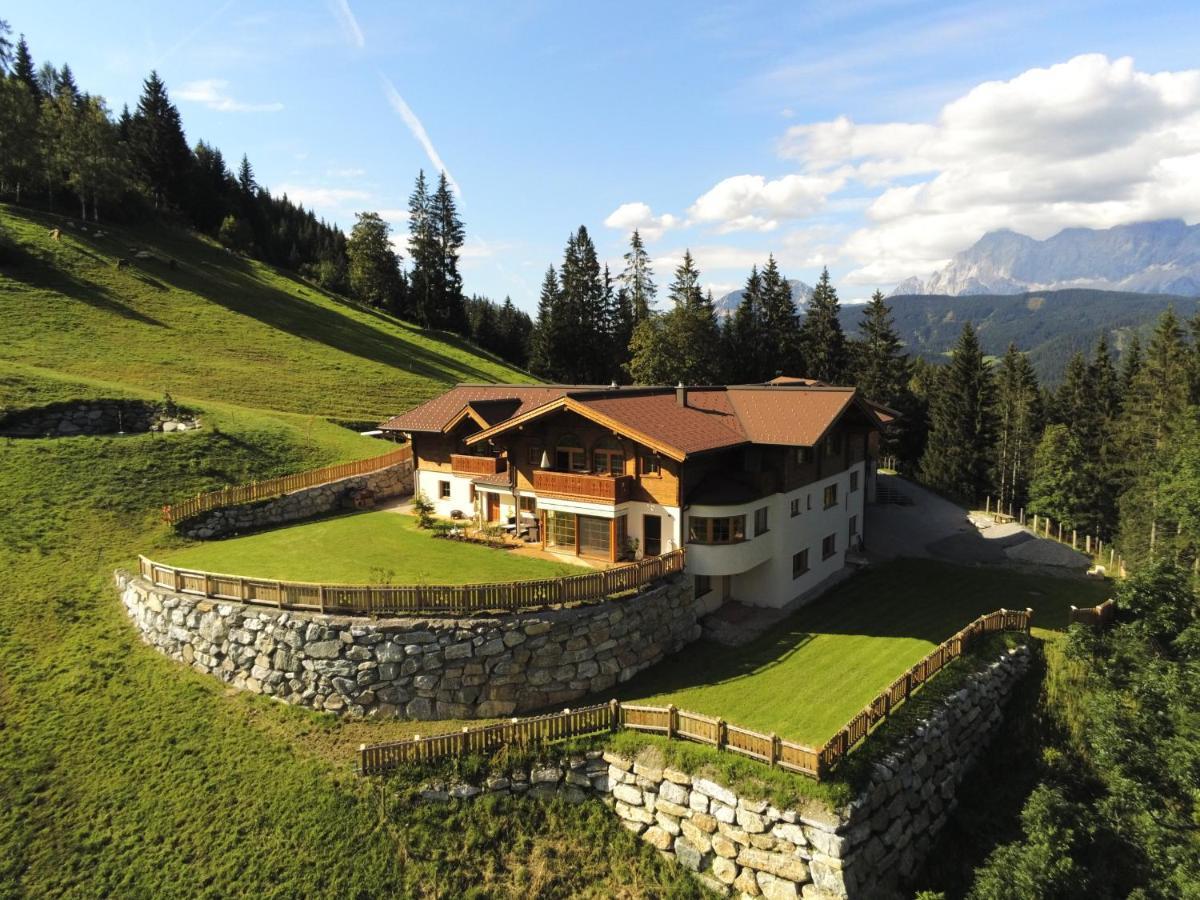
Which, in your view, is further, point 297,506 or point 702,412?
point 297,506

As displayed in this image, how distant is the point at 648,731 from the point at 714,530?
9020 mm

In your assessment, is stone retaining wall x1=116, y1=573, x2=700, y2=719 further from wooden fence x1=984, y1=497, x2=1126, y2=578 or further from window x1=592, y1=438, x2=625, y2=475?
wooden fence x1=984, y1=497, x2=1126, y2=578

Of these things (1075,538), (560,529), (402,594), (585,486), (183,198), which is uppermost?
(183,198)

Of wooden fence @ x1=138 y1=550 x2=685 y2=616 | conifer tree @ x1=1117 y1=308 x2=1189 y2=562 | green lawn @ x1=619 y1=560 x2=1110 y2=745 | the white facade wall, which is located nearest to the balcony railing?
the white facade wall

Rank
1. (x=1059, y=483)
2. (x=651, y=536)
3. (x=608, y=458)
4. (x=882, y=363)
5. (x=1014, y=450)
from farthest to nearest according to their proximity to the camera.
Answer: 1. (x=882, y=363)
2. (x=1014, y=450)
3. (x=1059, y=483)
4. (x=608, y=458)
5. (x=651, y=536)

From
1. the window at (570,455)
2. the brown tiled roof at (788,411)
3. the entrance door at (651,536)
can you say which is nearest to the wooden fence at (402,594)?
the entrance door at (651,536)

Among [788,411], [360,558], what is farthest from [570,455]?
[788,411]

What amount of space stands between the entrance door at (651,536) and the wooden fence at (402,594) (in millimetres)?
4057

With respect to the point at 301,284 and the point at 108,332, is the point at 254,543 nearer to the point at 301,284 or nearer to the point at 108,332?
the point at 108,332

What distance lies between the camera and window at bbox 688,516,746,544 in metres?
25.8

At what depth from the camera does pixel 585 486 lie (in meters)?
25.9

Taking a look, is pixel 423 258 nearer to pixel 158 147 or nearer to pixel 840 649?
pixel 158 147

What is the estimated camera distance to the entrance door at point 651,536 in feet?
86.1

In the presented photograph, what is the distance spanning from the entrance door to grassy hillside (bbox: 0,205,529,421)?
29.8m
